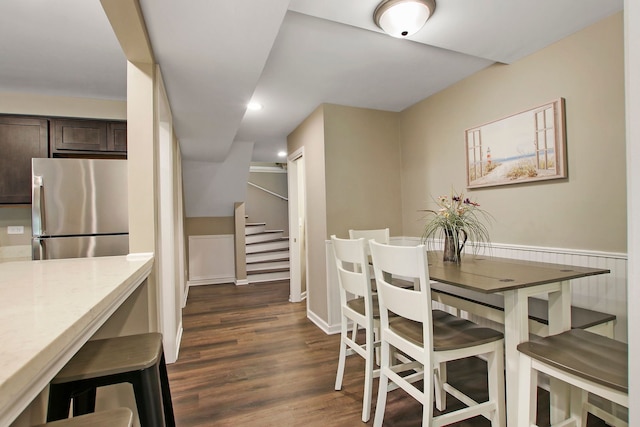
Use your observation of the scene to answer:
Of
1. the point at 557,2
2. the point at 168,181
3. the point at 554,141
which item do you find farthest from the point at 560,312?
the point at 168,181

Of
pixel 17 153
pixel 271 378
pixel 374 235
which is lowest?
pixel 271 378

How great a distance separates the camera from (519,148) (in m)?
2.30

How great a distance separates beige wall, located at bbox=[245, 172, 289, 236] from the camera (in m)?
7.77

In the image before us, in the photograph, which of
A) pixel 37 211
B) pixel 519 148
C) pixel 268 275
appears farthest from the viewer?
pixel 268 275

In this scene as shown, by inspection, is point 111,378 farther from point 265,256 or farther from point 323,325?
point 265,256

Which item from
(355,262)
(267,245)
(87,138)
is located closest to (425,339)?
(355,262)

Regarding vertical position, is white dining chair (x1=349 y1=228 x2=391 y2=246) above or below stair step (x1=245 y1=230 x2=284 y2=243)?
above

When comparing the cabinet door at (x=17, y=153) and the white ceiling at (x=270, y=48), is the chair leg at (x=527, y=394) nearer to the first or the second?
the white ceiling at (x=270, y=48)

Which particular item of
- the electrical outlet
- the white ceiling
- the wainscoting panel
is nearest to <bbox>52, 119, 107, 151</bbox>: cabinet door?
the white ceiling

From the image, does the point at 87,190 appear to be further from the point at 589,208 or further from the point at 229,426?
the point at 589,208

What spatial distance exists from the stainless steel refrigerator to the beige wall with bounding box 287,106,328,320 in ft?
5.85

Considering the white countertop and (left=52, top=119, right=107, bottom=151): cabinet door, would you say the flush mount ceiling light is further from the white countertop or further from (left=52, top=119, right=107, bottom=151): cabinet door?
(left=52, top=119, right=107, bottom=151): cabinet door

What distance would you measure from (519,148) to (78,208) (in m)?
3.52

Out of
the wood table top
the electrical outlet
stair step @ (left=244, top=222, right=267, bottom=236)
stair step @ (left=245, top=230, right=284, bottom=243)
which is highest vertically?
the electrical outlet
